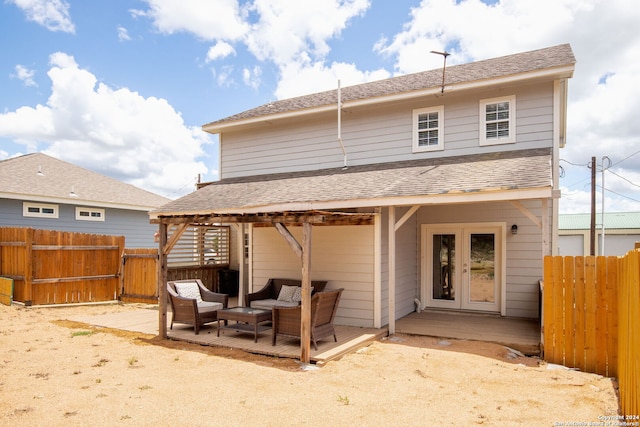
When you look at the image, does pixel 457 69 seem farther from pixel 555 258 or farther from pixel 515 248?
pixel 555 258

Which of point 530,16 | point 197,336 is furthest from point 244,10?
point 197,336

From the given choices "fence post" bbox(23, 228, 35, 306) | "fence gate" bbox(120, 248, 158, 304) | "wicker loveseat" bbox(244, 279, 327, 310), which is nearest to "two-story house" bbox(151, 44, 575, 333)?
"wicker loveseat" bbox(244, 279, 327, 310)

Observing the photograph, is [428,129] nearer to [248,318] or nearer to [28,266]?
[248,318]

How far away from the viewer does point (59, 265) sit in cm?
1124

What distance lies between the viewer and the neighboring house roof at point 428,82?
8594 millimetres

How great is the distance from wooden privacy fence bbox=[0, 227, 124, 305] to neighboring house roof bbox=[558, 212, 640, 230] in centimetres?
2728

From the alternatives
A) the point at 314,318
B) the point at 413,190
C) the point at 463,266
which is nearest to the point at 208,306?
the point at 314,318

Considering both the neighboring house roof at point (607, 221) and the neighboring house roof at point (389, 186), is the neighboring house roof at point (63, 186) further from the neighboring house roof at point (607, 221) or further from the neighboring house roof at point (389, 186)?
the neighboring house roof at point (607, 221)

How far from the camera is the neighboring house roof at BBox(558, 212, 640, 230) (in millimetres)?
26500

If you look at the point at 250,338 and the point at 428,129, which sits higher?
the point at 428,129

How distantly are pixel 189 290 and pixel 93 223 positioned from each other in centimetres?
899

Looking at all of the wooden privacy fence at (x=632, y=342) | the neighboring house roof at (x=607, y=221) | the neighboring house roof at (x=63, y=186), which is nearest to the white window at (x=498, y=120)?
the wooden privacy fence at (x=632, y=342)

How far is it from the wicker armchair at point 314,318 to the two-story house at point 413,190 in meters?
1.35

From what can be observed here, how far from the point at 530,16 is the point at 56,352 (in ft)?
38.7
